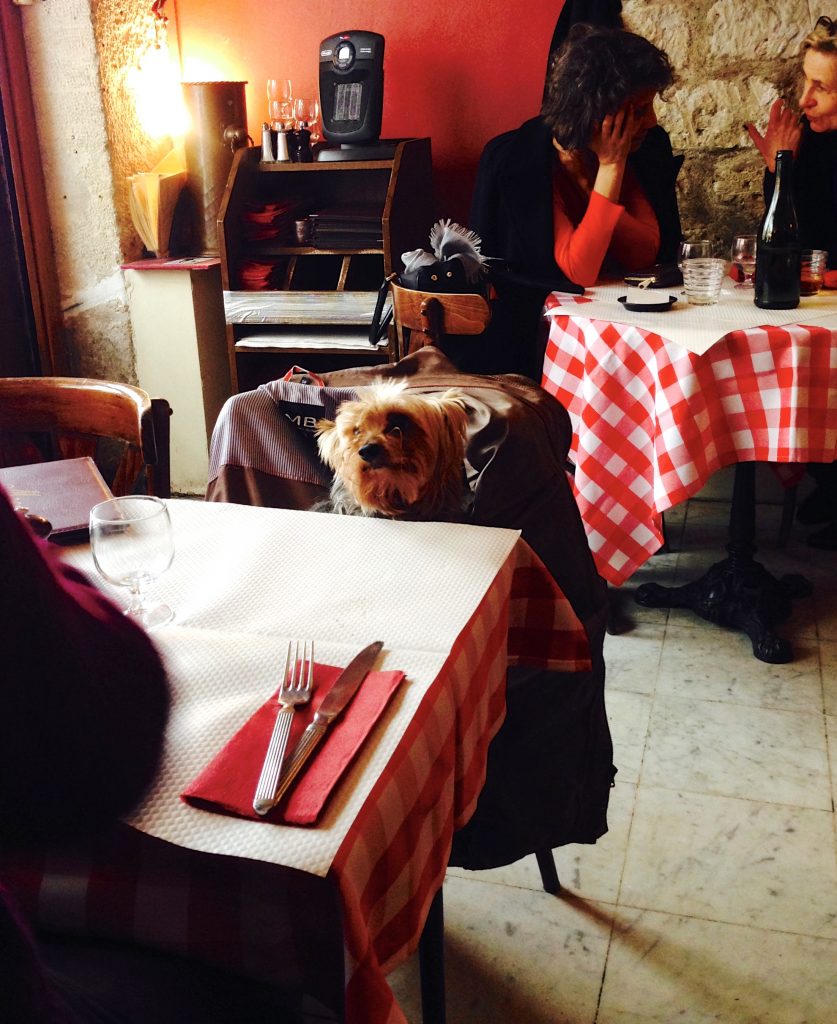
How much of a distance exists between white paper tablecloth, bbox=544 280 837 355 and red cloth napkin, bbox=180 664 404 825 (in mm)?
1466

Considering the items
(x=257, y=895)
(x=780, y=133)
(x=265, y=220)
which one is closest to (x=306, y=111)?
(x=265, y=220)

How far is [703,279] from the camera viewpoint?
244cm

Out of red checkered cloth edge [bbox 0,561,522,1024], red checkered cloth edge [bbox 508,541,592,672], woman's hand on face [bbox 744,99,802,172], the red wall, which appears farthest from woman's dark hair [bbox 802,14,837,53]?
red checkered cloth edge [bbox 0,561,522,1024]

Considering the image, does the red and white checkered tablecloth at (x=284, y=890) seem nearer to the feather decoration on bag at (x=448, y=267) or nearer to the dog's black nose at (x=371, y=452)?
the dog's black nose at (x=371, y=452)

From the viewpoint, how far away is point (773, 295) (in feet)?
7.72

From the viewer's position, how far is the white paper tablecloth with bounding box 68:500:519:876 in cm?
80

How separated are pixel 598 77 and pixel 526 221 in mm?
420

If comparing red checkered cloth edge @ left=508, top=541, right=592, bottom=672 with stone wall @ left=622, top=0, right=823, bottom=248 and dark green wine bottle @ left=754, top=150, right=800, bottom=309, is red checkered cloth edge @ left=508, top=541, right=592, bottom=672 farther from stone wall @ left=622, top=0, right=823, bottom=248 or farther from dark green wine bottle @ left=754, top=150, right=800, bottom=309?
stone wall @ left=622, top=0, right=823, bottom=248

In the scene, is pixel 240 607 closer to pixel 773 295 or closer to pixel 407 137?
pixel 773 295

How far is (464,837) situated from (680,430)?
3.58 feet

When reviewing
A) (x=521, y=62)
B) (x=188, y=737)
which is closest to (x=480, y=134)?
(x=521, y=62)

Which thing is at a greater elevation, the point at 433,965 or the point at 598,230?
the point at 598,230

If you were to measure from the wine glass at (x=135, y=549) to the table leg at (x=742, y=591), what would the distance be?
1830 millimetres

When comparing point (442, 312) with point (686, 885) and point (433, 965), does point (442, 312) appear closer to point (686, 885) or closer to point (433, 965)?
point (686, 885)
